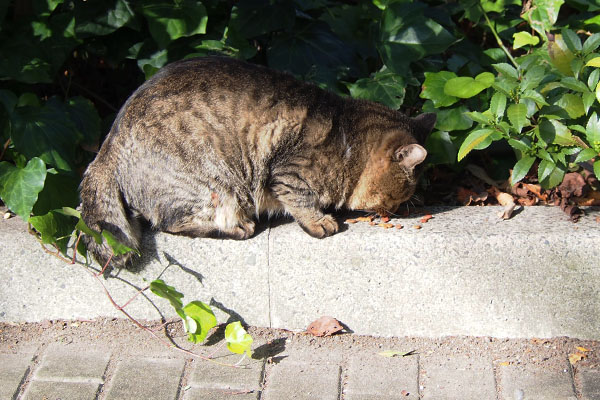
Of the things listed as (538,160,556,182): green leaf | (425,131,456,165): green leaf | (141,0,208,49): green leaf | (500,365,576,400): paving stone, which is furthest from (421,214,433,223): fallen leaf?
(141,0,208,49): green leaf

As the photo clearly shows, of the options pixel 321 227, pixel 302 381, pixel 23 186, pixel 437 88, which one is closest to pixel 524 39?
pixel 437 88

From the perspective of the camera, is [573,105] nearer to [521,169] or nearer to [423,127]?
[521,169]

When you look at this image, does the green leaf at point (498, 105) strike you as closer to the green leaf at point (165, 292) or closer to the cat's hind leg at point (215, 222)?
the cat's hind leg at point (215, 222)

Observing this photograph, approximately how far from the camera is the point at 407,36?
3861 mm

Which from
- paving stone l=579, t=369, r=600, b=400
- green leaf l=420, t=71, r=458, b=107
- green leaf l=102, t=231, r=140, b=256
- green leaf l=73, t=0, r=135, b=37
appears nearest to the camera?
paving stone l=579, t=369, r=600, b=400

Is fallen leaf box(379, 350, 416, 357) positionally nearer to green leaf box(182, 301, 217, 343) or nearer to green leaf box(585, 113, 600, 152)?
green leaf box(182, 301, 217, 343)

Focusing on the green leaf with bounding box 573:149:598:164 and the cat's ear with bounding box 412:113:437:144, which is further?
the cat's ear with bounding box 412:113:437:144

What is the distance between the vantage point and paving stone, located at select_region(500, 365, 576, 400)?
2842 mm

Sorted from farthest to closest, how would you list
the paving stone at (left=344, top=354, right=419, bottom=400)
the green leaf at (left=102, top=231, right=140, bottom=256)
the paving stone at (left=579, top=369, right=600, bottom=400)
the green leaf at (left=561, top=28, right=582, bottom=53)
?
the green leaf at (left=561, top=28, right=582, bottom=53) < the green leaf at (left=102, top=231, right=140, bottom=256) < the paving stone at (left=344, top=354, right=419, bottom=400) < the paving stone at (left=579, top=369, right=600, bottom=400)

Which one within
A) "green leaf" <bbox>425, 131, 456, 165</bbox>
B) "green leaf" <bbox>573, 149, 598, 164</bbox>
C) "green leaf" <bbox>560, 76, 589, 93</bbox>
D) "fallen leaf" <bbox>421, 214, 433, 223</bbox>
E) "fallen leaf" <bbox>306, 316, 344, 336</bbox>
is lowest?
"fallen leaf" <bbox>306, 316, 344, 336</bbox>

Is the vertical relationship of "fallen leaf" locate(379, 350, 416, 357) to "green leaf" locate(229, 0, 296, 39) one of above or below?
below

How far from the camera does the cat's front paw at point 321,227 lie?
3.26 m

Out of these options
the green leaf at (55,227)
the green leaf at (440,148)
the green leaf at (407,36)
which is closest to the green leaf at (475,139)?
the green leaf at (440,148)

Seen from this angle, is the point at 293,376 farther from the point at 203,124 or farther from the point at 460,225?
the point at 203,124
